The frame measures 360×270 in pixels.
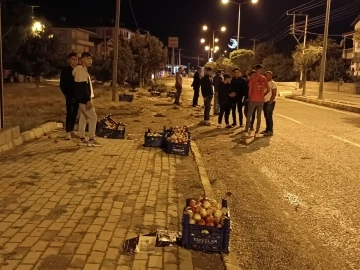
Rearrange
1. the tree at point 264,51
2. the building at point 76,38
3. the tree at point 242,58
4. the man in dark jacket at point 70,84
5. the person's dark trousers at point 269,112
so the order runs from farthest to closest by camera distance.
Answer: the building at point 76,38, the tree at point 264,51, the tree at point 242,58, the person's dark trousers at point 269,112, the man in dark jacket at point 70,84

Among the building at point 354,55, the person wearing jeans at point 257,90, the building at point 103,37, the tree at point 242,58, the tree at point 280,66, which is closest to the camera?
the person wearing jeans at point 257,90

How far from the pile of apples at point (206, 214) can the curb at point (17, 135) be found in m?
5.19

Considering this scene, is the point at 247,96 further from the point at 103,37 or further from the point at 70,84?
the point at 103,37

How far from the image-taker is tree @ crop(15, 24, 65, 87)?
36000mm

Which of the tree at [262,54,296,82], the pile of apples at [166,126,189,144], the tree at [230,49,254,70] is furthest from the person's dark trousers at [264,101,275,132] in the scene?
the tree at [262,54,296,82]

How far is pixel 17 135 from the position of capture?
31.6 feet

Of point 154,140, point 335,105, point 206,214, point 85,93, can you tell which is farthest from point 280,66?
point 206,214

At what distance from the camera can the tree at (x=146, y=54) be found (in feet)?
120

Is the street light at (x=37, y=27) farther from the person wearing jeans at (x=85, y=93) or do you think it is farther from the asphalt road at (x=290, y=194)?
the person wearing jeans at (x=85, y=93)

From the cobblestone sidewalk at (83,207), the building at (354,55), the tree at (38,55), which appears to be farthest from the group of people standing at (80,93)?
the building at (354,55)

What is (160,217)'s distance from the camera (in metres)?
5.42

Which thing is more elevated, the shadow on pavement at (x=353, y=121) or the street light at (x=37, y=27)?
the street light at (x=37, y=27)

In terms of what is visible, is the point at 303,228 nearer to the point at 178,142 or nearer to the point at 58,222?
the point at 58,222

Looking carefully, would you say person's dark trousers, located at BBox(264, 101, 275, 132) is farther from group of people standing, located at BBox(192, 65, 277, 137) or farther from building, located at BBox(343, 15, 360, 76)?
building, located at BBox(343, 15, 360, 76)
